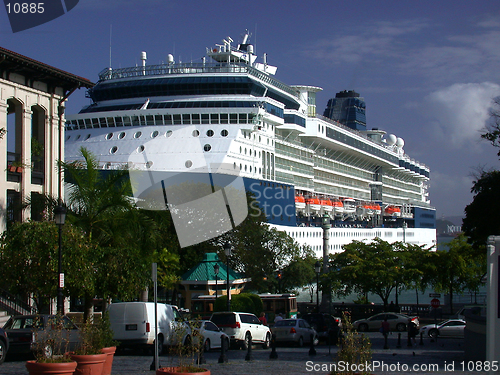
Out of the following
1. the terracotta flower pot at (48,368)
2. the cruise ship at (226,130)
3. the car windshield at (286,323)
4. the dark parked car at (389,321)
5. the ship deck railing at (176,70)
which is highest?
the ship deck railing at (176,70)

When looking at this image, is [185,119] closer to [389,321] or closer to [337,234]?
[389,321]

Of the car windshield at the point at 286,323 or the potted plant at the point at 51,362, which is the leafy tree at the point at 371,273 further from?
the potted plant at the point at 51,362

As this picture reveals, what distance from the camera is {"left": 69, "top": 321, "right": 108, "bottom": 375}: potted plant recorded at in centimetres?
1040

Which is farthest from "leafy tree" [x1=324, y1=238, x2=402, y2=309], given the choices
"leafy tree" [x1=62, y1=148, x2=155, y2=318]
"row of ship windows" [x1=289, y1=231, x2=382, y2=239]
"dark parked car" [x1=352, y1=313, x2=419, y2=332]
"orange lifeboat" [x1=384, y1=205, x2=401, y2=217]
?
"orange lifeboat" [x1=384, y1=205, x2=401, y2=217]

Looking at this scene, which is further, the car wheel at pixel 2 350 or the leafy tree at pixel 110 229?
the leafy tree at pixel 110 229

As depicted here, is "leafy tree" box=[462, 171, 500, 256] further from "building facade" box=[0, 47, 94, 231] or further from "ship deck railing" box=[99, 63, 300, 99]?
"ship deck railing" box=[99, 63, 300, 99]

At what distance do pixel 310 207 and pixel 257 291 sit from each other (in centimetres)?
2051

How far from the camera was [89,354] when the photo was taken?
10.7 m

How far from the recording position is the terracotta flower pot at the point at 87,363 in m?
10.4

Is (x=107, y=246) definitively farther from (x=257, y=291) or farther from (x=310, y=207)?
(x=310, y=207)

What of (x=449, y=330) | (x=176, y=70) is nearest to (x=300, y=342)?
(x=449, y=330)

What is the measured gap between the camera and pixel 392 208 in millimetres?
85688

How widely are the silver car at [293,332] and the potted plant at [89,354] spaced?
Answer: 35.9 ft

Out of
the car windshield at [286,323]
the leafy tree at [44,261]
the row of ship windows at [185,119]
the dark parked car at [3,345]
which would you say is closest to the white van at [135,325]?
the leafy tree at [44,261]
